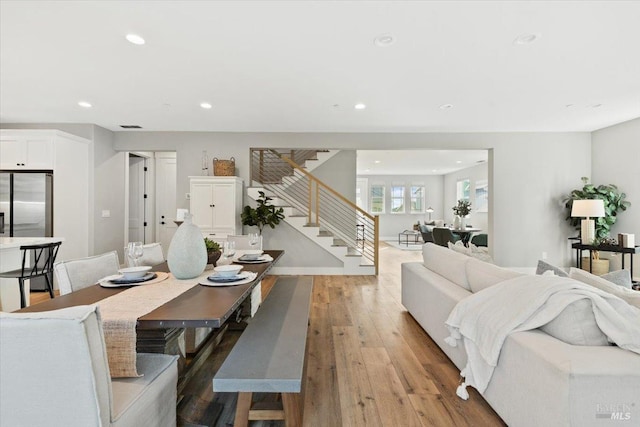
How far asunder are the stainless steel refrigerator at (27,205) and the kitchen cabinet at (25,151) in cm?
15

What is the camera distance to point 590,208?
5070mm

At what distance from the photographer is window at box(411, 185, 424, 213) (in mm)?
13156

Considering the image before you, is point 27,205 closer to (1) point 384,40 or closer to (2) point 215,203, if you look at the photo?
(2) point 215,203

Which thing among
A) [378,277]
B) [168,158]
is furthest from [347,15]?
[168,158]

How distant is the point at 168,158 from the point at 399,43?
6205 mm

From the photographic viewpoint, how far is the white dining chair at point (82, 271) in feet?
6.42

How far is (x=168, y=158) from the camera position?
734cm

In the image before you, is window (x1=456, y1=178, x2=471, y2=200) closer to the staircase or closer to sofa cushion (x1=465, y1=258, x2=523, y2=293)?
the staircase

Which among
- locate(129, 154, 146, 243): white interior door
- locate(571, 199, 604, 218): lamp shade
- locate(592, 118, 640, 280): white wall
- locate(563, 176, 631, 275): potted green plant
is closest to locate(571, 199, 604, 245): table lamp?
locate(571, 199, 604, 218): lamp shade

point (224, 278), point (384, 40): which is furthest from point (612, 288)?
point (384, 40)

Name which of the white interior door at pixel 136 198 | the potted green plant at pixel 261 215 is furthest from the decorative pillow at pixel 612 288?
the white interior door at pixel 136 198

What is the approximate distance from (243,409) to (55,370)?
895 millimetres

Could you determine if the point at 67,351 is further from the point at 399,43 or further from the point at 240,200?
the point at 240,200

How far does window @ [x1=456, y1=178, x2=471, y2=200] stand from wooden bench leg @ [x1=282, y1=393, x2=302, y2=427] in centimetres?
1099
